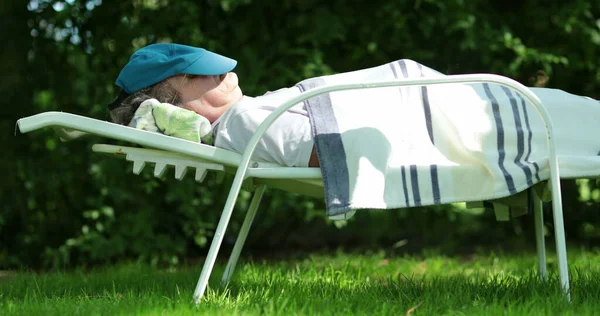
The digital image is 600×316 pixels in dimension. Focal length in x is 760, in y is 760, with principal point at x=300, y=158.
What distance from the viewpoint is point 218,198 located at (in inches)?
146

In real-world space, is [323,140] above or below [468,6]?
below

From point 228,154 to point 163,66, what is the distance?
0.41 metres

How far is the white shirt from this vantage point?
6.92ft

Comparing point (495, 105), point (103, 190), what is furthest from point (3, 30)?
point (495, 105)

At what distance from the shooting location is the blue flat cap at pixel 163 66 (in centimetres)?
229

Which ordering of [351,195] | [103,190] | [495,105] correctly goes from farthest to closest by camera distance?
[103,190]
[495,105]
[351,195]

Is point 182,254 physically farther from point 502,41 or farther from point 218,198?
point 502,41

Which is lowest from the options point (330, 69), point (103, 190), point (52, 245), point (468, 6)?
point (52, 245)

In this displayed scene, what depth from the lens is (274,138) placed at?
2.12 metres

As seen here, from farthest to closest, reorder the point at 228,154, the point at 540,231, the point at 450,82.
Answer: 1. the point at 540,231
2. the point at 228,154
3. the point at 450,82

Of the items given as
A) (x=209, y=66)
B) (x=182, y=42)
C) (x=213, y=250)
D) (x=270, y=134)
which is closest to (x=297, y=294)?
(x=213, y=250)

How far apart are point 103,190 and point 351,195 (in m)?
1.88

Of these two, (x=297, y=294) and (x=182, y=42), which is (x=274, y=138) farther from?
(x=182, y=42)

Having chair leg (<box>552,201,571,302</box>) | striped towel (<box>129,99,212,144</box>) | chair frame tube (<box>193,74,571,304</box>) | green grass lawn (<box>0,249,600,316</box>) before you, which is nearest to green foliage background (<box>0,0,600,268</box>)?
green grass lawn (<box>0,249,600,316</box>)
